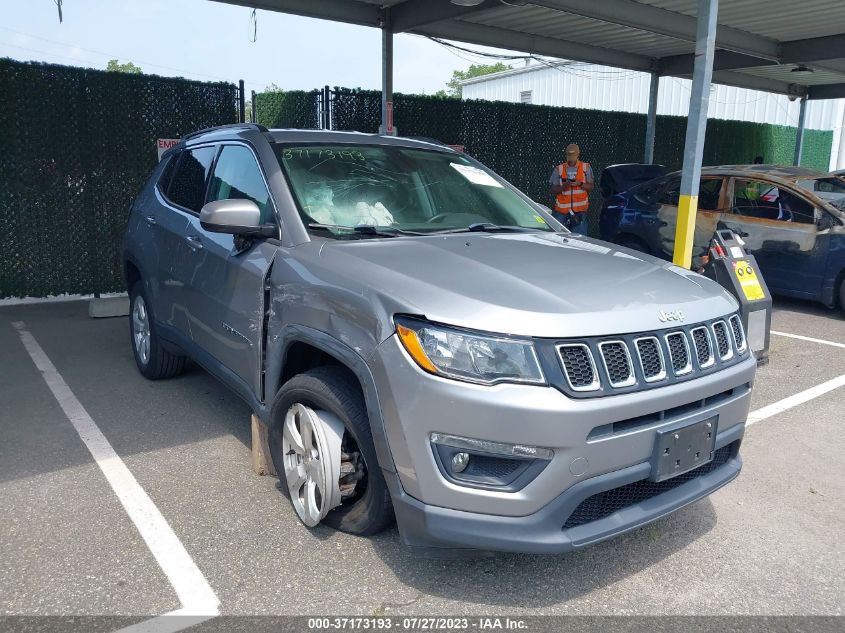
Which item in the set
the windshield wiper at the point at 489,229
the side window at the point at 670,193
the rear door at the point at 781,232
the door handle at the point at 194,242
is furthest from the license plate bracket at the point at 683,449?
the side window at the point at 670,193

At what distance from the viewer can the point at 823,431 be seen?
4648 mm

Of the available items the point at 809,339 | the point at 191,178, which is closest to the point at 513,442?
the point at 191,178

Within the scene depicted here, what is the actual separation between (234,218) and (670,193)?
733cm

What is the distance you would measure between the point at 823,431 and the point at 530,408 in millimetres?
3210

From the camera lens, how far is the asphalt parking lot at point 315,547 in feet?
9.09

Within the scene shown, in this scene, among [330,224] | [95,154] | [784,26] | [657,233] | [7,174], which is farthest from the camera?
[784,26]

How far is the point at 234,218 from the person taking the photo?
330 centimetres

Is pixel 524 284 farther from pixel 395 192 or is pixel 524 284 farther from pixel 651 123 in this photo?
pixel 651 123

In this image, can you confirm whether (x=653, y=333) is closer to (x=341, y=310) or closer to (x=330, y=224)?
(x=341, y=310)

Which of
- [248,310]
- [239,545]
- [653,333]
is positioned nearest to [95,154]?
[248,310]

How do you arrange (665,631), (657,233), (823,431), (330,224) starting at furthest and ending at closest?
(657,233) → (823,431) → (330,224) → (665,631)

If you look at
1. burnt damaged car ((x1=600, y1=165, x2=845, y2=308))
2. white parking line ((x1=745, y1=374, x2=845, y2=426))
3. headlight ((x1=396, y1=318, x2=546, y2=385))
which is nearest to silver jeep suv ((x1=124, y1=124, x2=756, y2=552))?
headlight ((x1=396, y1=318, x2=546, y2=385))

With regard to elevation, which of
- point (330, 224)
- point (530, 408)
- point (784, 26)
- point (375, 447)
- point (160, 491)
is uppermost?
point (784, 26)

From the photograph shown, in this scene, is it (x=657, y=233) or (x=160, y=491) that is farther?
(x=657, y=233)
